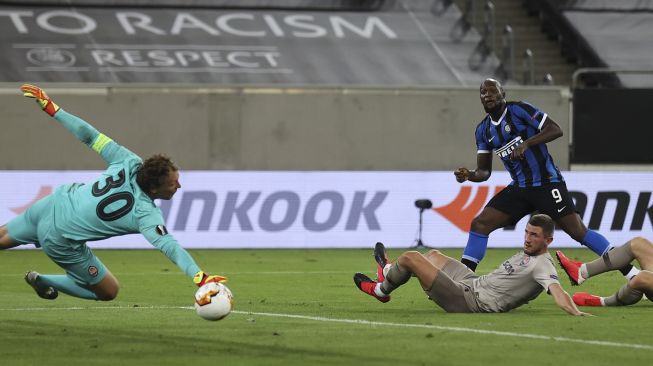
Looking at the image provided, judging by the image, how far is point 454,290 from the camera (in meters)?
11.5

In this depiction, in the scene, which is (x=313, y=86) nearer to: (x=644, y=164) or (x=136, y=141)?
(x=136, y=141)

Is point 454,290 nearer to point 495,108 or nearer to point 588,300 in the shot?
point 588,300

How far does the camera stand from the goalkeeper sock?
1164 centimetres

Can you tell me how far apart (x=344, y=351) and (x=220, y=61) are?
18.7m

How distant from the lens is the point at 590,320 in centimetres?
1111

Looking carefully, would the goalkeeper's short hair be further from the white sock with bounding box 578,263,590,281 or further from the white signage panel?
the white signage panel

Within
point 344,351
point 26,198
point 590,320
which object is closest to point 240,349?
point 344,351

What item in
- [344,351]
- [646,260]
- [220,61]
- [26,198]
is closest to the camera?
[344,351]

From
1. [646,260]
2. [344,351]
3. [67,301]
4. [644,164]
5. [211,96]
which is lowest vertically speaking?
[644,164]

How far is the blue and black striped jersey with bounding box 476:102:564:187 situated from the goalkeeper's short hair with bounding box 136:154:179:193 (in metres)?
4.52

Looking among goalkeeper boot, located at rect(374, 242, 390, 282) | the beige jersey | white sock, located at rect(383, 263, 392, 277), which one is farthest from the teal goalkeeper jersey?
the beige jersey

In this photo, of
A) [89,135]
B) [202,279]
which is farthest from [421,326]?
[89,135]

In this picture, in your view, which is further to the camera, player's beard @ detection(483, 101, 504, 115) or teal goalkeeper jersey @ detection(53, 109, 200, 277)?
player's beard @ detection(483, 101, 504, 115)

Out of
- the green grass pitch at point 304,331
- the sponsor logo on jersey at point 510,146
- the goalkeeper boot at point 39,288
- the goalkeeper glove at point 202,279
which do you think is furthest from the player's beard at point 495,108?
the goalkeeper glove at point 202,279
